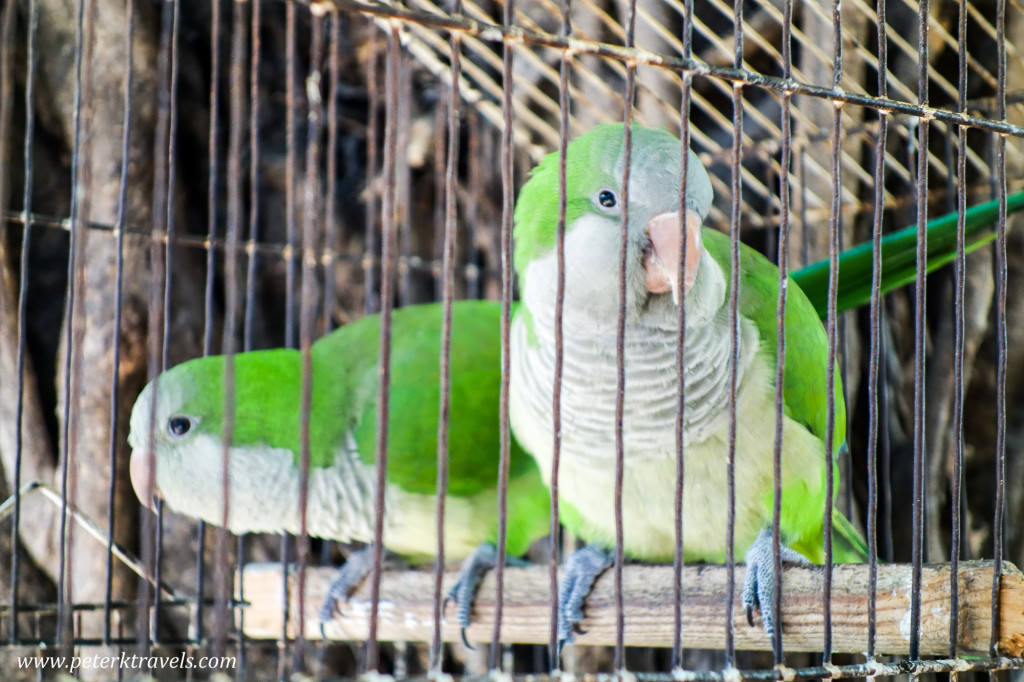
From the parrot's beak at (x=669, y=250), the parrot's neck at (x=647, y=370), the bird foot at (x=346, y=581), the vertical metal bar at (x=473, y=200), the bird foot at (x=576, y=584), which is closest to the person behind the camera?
the parrot's beak at (x=669, y=250)

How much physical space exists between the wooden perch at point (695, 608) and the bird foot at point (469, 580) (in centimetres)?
2

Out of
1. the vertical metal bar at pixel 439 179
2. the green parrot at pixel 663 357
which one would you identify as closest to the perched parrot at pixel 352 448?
the green parrot at pixel 663 357

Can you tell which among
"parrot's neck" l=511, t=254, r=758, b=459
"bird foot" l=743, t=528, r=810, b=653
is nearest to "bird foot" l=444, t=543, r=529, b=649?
"parrot's neck" l=511, t=254, r=758, b=459

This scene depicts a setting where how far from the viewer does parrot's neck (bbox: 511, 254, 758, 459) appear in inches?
50.1

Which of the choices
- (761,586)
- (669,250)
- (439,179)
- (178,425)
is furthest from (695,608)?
(439,179)

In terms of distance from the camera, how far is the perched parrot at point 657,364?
1198 mm

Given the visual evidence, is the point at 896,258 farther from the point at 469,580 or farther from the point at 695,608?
the point at 469,580

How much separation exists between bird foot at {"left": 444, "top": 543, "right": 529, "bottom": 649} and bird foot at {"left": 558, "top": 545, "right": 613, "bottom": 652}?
156 millimetres

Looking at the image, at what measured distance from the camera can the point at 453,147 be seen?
83 cm

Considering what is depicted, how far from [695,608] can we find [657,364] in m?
0.35

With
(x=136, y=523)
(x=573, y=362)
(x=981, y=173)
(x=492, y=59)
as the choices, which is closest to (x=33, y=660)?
(x=136, y=523)

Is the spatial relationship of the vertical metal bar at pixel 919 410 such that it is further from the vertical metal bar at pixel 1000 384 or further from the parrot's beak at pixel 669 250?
the parrot's beak at pixel 669 250

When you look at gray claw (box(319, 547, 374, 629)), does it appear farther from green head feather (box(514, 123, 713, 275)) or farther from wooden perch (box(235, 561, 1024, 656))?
green head feather (box(514, 123, 713, 275))

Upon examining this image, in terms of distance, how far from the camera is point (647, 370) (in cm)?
128
